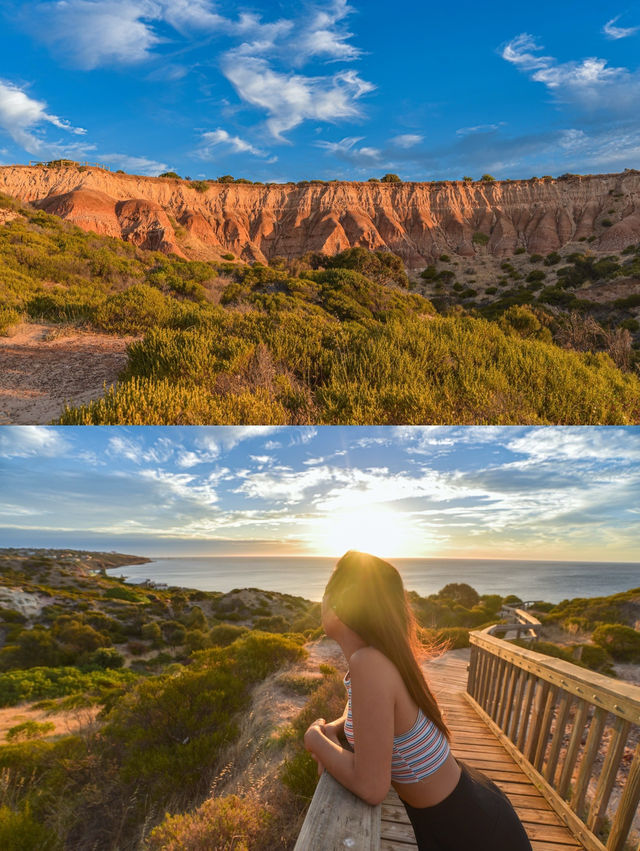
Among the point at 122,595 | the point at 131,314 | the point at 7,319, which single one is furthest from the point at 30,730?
the point at 122,595

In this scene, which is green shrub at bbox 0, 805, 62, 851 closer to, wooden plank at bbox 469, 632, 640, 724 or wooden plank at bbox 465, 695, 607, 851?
wooden plank at bbox 465, 695, 607, 851

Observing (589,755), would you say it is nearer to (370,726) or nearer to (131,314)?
(370,726)

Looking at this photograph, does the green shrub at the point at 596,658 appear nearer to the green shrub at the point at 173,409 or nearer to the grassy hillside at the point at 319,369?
the grassy hillside at the point at 319,369

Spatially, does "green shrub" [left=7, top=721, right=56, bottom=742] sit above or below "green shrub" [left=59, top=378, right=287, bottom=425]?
below

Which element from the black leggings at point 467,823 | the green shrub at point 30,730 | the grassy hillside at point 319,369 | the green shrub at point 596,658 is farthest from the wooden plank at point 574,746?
the green shrub at point 30,730

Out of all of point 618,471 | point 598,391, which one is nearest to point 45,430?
point 598,391

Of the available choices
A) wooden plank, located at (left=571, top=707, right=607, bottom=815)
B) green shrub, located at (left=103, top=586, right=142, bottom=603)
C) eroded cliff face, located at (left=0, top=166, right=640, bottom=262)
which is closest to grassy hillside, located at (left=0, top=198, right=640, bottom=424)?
wooden plank, located at (left=571, top=707, right=607, bottom=815)
